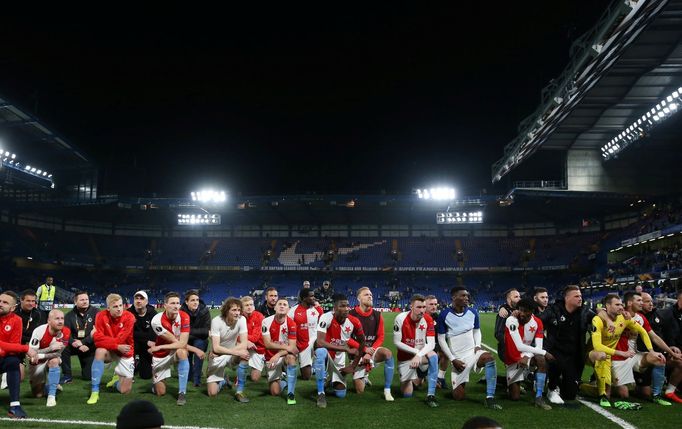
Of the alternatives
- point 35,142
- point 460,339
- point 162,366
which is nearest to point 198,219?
point 35,142

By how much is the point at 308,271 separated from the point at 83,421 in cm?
4947

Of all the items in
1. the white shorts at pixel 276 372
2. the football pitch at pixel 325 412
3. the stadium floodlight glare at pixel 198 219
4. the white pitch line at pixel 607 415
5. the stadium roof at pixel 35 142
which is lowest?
the football pitch at pixel 325 412

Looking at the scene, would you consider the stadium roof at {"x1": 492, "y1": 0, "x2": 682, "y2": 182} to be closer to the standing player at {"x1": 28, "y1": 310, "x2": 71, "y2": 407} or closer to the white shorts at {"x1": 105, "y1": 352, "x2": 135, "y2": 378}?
the white shorts at {"x1": 105, "y1": 352, "x2": 135, "y2": 378}

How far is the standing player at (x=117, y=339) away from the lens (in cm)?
907

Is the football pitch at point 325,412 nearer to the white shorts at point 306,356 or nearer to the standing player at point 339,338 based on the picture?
the standing player at point 339,338

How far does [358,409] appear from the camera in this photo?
8242mm

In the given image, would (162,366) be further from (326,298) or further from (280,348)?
(326,298)

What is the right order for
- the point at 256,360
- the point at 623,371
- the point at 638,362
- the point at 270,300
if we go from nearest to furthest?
1. the point at 623,371
2. the point at 638,362
3. the point at 256,360
4. the point at 270,300

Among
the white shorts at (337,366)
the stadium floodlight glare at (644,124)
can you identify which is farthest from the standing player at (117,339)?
the stadium floodlight glare at (644,124)

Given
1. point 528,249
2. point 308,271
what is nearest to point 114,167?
point 308,271

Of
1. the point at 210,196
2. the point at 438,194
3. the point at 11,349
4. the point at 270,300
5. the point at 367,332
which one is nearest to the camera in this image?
the point at 11,349

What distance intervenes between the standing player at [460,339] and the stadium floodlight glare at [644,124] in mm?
25917

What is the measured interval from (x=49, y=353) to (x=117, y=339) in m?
1.05

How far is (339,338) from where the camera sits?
9.49 metres
